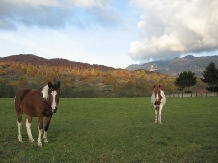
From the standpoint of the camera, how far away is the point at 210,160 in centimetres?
749

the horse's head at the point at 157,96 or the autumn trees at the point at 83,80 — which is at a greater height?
the autumn trees at the point at 83,80

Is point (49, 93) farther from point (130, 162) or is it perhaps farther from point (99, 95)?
point (99, 95)

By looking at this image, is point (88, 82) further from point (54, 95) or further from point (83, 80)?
point (54, 95)

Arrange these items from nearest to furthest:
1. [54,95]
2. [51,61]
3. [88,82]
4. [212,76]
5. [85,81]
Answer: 1. [54,95]
2. [212,76]
3. [85,81]
4. [88,82]
5. [51,61]

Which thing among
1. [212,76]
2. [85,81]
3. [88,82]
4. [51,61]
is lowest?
[88,82]

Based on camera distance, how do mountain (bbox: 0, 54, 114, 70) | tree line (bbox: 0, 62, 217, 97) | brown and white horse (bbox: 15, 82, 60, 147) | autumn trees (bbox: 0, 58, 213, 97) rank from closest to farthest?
brown and white horse (bbox: 15, 82, 60, 147) → tree line (bbox: 0, 62, 217, 97) → autumn trees (bbox: 0, 58, 213, 97) → mountain (bbox: 0, 54, 114, 70)

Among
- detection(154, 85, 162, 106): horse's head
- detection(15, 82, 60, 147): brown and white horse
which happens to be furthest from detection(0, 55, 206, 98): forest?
detection(15, 82, 60, 147): brown and white horse

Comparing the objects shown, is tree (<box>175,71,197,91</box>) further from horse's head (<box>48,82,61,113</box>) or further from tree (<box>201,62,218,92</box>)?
horse's head (<box>48,82,61,113</box>)

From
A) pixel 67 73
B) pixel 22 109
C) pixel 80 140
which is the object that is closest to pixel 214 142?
pixel 80 140

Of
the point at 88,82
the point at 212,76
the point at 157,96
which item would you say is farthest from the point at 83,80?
the point at 157,96

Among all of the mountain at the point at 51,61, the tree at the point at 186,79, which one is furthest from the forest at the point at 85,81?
the mountain at the point at 51,61

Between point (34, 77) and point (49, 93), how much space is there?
104m

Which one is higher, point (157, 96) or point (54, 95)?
point (54, 95)

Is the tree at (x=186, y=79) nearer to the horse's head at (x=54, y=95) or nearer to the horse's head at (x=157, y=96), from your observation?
the horse's head at (x=157, y=96)
